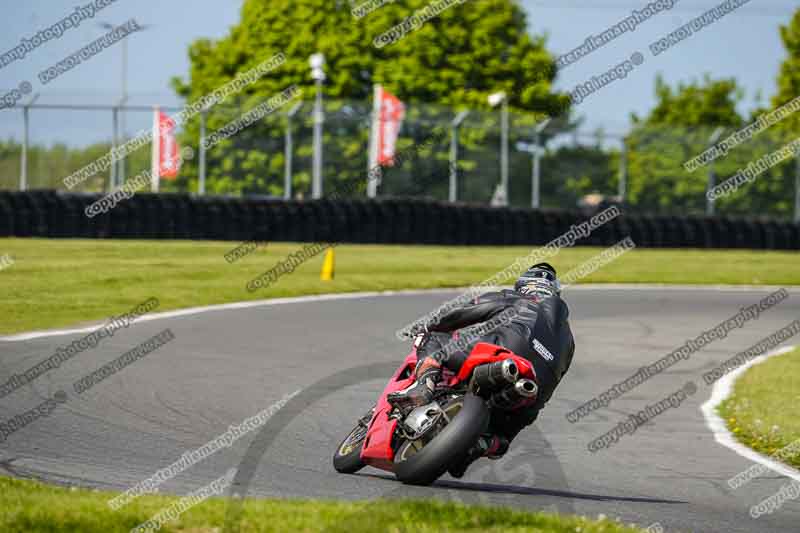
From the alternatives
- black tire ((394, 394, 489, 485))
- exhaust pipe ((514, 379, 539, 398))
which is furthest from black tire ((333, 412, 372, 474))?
exhaust pipe ((514, 379, 539, 398))

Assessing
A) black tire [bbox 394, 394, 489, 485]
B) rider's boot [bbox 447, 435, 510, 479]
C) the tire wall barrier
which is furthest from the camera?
the tire wall barrier

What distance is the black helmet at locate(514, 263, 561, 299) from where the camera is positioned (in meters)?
7.33

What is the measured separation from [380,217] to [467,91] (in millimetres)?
26010

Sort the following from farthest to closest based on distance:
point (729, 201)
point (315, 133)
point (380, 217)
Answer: point (729, 201)
point (315, 133)
point (380, 217)

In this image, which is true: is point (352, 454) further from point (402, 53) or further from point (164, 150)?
point (402, 53)

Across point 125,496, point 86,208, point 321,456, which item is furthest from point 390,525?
point 86,208

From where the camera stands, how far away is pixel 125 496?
6.00m

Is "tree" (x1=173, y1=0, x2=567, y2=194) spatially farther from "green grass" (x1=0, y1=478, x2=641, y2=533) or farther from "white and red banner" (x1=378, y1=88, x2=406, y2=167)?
"green grass" (x1=0, y1=478, x2=641, y2=533)

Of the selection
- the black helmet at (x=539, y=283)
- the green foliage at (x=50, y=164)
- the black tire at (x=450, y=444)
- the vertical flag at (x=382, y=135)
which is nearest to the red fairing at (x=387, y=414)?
the black tire at (x=450, y=444)

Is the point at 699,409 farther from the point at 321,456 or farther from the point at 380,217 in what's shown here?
the point at 380,217

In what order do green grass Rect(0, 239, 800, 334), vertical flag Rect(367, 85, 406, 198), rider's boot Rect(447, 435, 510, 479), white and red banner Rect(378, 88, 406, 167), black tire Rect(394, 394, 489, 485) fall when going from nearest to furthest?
black tire Rect(394, 394, 489, 485) < rider's boot Rect(447, 435, 510, 479) < green grass Rect(0, 239, 800, 334) < vertical flag Rect(367, 85, 406, 198) < white and red banner Rect(378, 88, 406, 167)

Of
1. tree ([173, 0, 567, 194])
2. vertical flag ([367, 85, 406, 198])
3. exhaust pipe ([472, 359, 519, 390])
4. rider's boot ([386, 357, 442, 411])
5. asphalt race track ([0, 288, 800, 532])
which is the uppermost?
tree ([173, 0, 567, 194])

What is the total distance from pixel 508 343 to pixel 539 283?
587 mm

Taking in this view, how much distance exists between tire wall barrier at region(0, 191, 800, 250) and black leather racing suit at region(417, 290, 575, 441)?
17610mm
